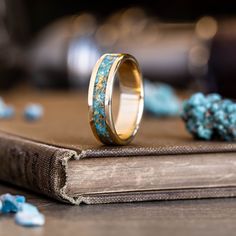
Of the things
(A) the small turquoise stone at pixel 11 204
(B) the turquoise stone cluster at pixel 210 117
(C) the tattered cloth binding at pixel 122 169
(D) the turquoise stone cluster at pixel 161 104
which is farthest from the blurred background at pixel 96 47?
(A) the small turquoise stone at pixel 11 204

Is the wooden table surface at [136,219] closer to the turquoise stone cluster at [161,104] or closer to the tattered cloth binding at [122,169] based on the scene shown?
the tattered cloth binding at [122,169]

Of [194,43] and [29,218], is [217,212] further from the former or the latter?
[194,43]

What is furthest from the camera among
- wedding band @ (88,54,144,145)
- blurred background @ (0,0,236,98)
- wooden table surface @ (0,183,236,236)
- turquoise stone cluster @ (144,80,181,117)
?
blurred background @ (0,0,236,98)

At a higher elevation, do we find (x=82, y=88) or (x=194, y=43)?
(x=194, y=43)

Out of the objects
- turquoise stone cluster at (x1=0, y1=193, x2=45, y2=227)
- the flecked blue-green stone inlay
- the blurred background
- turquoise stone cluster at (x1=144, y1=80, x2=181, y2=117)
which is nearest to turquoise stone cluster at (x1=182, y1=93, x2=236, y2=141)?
the flecked blue-green stone inlay

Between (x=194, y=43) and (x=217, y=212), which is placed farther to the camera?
(x=194, y=43)

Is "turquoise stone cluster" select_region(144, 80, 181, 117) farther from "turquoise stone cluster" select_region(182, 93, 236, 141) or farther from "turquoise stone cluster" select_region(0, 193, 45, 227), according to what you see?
"turquoise stone cluster" select_region(0, 193, 45, 227)

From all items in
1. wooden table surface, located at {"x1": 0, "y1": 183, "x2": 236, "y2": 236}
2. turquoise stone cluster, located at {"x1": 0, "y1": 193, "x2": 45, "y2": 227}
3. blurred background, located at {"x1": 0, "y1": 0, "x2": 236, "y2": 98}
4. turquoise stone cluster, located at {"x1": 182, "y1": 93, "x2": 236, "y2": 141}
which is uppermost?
turquoise stone cluster, located at {"x1": 182, "y1": 93, "x2": 236, "y2": 141}

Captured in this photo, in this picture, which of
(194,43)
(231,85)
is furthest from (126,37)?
(231,85)

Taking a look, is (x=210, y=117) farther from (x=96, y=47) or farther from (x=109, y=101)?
(x=96, y=47)
